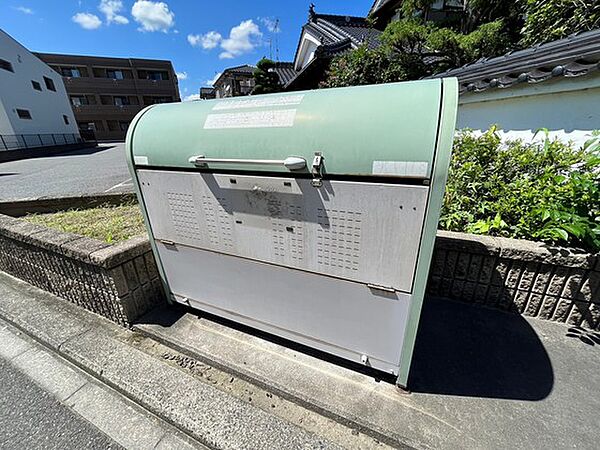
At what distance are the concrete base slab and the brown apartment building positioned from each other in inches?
1615

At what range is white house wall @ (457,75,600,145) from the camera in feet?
8.91

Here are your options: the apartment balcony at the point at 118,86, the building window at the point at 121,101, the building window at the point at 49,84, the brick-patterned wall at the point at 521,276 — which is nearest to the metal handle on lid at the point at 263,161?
the brick-patterned wall at the point at 521,276

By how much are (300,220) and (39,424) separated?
83.5 inches

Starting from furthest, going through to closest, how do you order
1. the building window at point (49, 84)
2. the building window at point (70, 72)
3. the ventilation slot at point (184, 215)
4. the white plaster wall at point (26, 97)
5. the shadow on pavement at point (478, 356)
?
1. the building window at point (70, 72)
2. the building window at point (49, 84)
3. the white plaster wall at point (26, 97)
4. the ventilation slot at point (184, 215)
5. the shadow on pavement at point (478, 356)

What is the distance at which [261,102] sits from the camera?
1.62m

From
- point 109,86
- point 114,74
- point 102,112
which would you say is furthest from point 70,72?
point 102,112

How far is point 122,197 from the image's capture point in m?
4.32

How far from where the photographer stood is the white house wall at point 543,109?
2.72 metres

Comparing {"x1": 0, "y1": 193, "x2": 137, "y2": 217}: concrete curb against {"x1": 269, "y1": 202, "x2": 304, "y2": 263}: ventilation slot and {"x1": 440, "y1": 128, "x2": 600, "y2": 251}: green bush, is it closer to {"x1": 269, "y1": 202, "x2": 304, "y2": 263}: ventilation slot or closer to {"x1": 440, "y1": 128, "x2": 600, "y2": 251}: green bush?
{"x1": 269, "y1": 202, "x2": 304, "y2": 263}: ventilation slot

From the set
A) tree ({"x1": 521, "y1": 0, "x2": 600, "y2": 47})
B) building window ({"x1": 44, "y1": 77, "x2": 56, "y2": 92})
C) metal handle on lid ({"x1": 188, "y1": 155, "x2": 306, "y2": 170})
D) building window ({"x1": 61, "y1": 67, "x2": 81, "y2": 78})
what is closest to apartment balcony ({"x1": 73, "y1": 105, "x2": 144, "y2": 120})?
building window ({"x1": 61, "y1": 67, "x2": 81, "y2": 78})

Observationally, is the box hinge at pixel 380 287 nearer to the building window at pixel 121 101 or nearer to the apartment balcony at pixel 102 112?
the apartment balcony at pixel 102 112

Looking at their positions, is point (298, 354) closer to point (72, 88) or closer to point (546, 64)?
point (546, 64)

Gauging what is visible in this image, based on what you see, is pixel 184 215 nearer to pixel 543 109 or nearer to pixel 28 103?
pixel 543 109

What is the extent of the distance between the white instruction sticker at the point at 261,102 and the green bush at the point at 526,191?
72.1 inches
